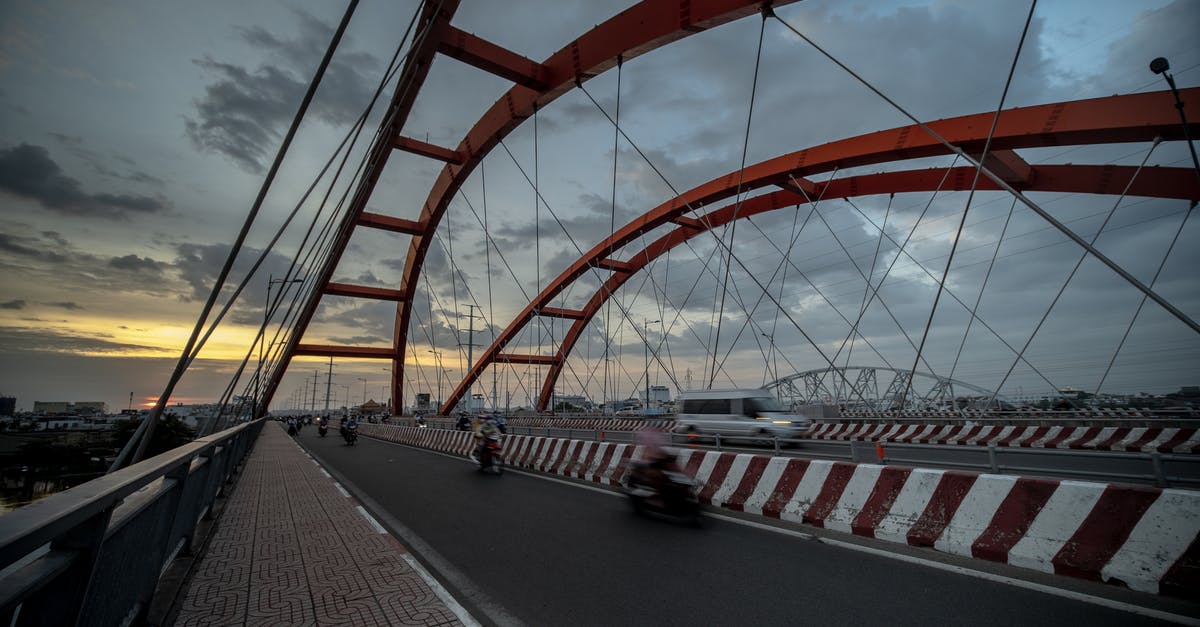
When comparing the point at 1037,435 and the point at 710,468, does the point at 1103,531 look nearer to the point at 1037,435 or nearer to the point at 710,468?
the point at 710,468

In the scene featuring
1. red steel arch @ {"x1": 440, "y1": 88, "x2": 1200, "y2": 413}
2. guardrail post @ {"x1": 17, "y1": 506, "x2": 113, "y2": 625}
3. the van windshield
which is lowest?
guardrail post @ {"x1": 17, "y1": 506, "x2": 113, "y2": 625}

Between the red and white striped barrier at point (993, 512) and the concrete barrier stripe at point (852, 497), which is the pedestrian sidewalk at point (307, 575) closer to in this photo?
the red and white striped barrier at point (993, 512)

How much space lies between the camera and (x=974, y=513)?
468cm

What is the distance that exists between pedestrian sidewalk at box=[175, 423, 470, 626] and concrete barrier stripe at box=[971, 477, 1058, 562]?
4620 mm

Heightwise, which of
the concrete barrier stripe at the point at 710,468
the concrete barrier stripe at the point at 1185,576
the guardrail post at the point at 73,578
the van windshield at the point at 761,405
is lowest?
the concrete barrier stripe at the point at 1185,576

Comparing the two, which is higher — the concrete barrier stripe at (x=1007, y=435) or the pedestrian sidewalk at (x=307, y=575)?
the concrete barrier stripe at (x=1007, y=435)

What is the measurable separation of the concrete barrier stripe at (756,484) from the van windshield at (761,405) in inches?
363

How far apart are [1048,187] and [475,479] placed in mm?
19843

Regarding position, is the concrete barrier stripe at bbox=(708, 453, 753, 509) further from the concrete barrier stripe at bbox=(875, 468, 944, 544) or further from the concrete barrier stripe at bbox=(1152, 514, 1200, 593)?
the concrete barrier stripe at bbox=(1152, 514, 1200, 593)

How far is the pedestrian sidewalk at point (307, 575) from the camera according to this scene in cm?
342

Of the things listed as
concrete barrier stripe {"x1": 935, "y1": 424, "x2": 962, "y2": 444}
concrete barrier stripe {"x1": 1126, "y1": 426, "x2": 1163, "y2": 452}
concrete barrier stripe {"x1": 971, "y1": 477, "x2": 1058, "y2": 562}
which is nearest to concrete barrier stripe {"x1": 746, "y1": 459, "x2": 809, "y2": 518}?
concrete barrier stripe {"x1": 971, "y1": 477, "x2": 1058, "y2": 562}

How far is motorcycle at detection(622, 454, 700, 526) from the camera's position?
20.7 ft

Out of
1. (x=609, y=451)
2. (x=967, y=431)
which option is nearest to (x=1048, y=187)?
(x=967, y=431)

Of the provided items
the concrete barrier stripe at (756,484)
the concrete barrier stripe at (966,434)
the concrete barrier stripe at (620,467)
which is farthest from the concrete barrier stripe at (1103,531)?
the concrete barrier stripe at (966,434)
